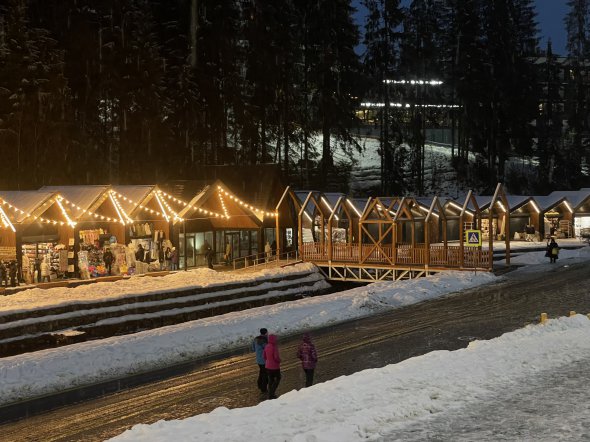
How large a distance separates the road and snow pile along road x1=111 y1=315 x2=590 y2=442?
2.03 meters

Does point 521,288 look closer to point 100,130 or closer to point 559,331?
point 559,331

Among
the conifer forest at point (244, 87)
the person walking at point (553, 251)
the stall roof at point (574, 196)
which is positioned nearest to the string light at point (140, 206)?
the conifer forest at point (244, 87)

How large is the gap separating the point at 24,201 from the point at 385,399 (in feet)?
78.7

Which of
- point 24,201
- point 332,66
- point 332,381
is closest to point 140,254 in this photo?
point 24,201

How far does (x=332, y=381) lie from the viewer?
50.6 feet

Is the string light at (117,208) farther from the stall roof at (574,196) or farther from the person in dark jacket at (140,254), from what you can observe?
the stall roof at (574,196)

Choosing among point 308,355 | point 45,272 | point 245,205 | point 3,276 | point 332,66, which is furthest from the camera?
point 332,66

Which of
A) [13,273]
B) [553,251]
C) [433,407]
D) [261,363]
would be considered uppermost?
[13,273]

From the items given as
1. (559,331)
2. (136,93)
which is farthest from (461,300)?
(136,93)

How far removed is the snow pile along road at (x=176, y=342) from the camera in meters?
18.8

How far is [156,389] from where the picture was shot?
58.1ft

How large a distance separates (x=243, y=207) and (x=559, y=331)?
2407 cm

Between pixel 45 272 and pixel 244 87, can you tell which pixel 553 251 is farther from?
pixel 244 87

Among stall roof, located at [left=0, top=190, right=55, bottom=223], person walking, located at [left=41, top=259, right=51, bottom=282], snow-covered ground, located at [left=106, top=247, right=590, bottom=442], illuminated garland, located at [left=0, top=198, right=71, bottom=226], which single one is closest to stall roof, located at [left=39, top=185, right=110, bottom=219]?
illuminated garland, located at [left=0, top=198, right=71, bottom=226]
